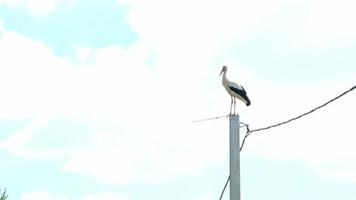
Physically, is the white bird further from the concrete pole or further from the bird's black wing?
the concrete pole

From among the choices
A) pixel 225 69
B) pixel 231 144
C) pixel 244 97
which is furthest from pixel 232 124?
Result: pixel 225 69

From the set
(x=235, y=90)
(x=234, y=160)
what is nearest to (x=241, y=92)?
(x=235, y=90)

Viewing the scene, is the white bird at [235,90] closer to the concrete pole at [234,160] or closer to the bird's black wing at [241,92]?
the bird's black wing at [241,92]

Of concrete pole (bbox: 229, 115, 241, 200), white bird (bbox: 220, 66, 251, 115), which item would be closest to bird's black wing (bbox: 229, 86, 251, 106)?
white bird (bbox: 220, 66, 251, 115)

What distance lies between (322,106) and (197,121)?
2195mm

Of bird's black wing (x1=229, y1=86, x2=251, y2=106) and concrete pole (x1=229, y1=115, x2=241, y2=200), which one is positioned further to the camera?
bird's black wing (x1=229, y1=86, x2=251, y2=106)

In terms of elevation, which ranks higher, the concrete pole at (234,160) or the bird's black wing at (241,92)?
the bird's black wing at (241,92)

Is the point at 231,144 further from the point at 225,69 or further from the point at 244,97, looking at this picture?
the point at 225,69

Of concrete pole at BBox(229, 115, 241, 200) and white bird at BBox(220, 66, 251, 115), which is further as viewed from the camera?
white bird at BBox(220, 66, 251, 115)

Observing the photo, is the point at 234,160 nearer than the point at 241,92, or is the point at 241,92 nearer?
the point at 234,160

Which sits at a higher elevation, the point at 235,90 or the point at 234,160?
the point at 235,90

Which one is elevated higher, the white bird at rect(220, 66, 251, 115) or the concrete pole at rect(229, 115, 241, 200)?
the white bird at rect(220, 66, 251, 115)

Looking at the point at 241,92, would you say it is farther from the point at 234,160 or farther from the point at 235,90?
the point at 234,160

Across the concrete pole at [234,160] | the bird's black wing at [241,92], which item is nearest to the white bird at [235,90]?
the bird's black wing at [241,92]
